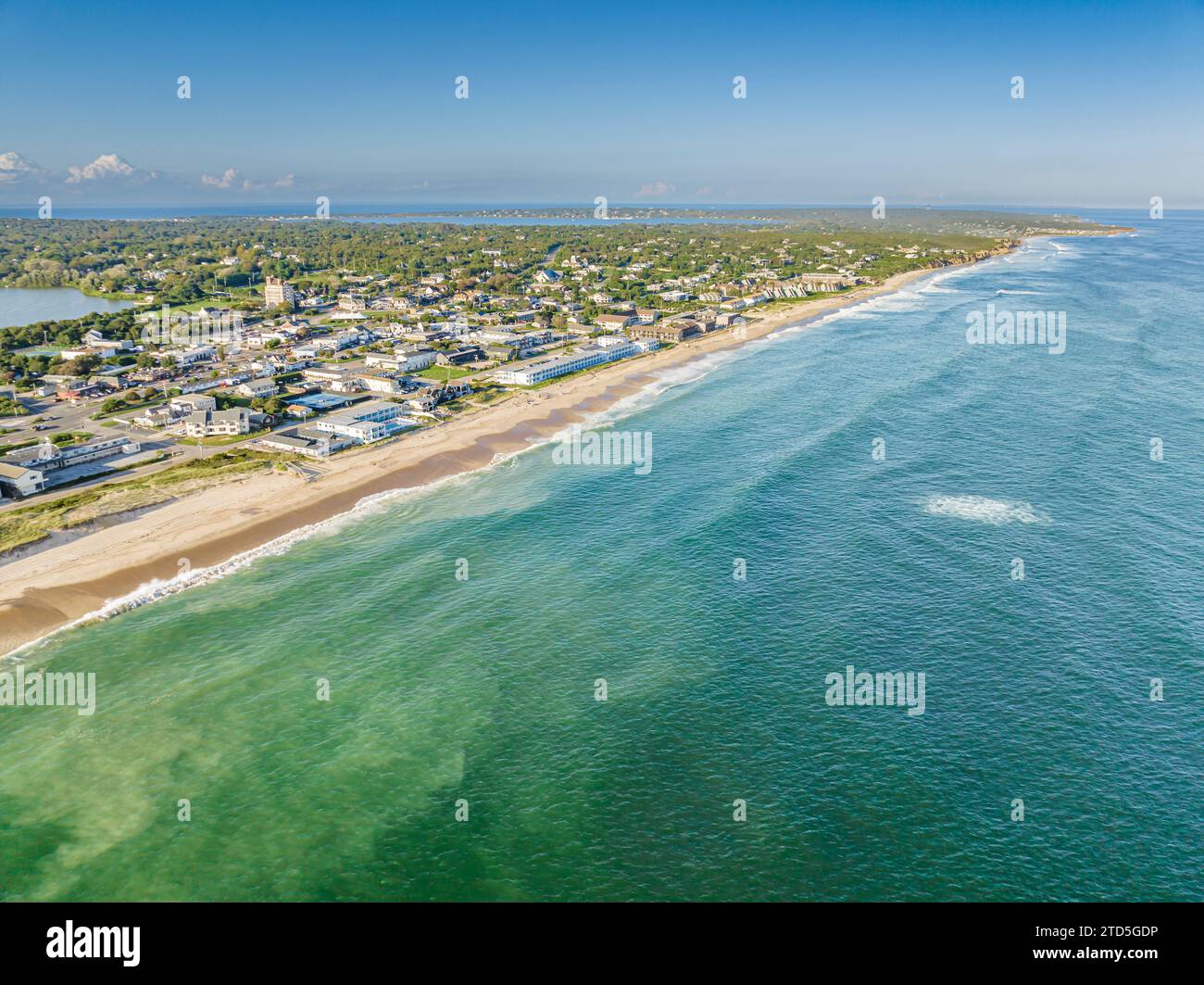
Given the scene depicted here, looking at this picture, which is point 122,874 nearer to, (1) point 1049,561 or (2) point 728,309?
(1) point 1049,561

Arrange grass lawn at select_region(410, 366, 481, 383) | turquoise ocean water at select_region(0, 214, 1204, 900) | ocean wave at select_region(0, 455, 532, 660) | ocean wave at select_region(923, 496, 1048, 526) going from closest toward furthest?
turquoise ocean water at select_region(0, 214, 1204, 900) → ocean wave at select_region(0, 455, 532, 660) → ocean wave at select_region(923, 496, 1048, 526) → grass lawn at select_region(410, 366, 481, 383)

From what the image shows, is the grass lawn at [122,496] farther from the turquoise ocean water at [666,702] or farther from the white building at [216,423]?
the turquoise ocean water at [666,702]

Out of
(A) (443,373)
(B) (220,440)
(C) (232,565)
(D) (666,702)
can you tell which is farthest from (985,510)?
(B) (220,440)

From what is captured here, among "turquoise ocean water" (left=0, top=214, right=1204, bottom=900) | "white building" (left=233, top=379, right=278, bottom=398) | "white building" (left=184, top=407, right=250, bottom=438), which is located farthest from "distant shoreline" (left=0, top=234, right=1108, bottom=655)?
"white building" (left=233, top=379, right=278, bottom=398)

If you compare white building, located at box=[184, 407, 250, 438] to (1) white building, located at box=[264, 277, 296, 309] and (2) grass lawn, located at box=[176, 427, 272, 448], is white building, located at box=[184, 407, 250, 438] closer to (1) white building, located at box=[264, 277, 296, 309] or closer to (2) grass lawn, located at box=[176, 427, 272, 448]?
(2) grass lawn, located at box=[176, 427, 272, 448]

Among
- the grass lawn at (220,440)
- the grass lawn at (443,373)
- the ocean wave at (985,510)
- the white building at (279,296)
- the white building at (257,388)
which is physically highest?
the white building at (279,296)

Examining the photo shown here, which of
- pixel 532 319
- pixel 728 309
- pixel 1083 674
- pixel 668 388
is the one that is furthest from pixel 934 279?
pixel 1083 674

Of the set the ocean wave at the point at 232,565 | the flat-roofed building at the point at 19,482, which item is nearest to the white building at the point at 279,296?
the flat-roofed building at the point at 19,482
